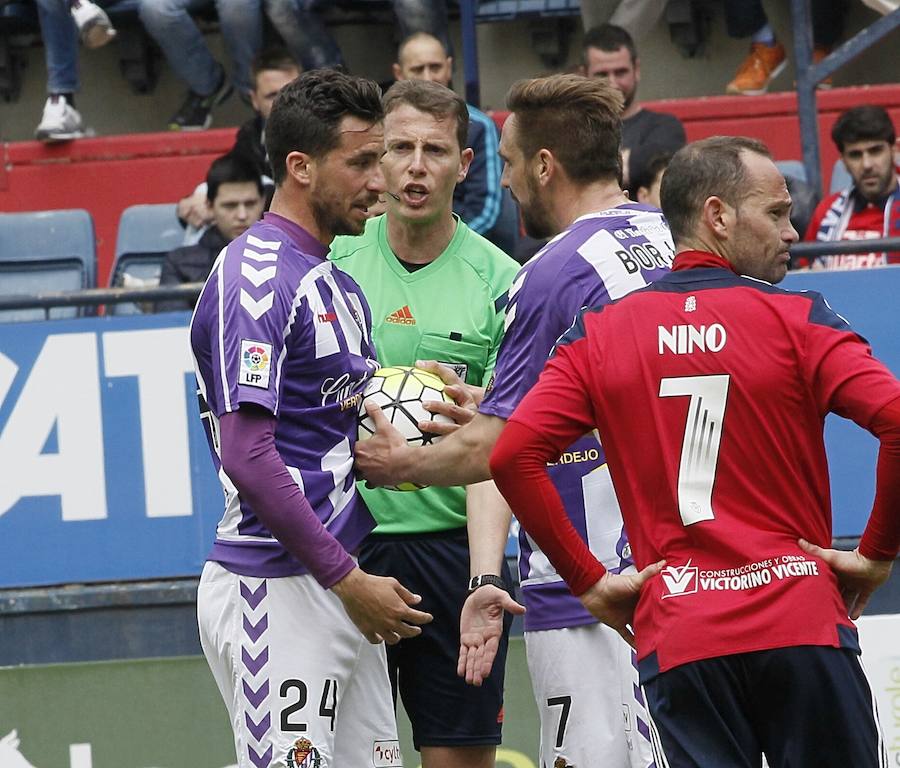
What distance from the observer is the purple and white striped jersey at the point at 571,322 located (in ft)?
13.2

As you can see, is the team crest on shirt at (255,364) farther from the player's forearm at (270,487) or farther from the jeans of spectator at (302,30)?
the jeans of spectator at (302,30)

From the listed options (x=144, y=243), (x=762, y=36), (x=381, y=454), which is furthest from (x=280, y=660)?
(x=762, y=36)

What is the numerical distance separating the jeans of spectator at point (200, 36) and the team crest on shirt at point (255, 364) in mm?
6403

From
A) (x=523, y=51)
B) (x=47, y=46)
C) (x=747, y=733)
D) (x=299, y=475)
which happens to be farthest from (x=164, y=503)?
(x=523, y=51)

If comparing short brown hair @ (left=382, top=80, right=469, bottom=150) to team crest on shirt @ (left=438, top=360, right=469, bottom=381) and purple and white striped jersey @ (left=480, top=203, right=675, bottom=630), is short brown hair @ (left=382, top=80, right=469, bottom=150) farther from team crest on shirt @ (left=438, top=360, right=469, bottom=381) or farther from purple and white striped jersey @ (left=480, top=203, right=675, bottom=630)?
purple and white striped jersey @ (left=480, top=203, right=675, bottom=630)

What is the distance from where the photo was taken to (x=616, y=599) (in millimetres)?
3488

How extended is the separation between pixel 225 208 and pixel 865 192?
3056mm

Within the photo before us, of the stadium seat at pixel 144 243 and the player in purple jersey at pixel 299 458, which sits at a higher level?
the stadium seat at pixel 144 243

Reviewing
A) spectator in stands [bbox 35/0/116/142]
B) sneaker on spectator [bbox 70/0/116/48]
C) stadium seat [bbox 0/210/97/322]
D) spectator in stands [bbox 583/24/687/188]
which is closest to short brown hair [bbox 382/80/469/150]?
spectator in stands [bbox 583/24/687/188]

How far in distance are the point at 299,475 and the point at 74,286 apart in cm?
454

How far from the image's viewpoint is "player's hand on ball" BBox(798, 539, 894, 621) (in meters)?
3.32

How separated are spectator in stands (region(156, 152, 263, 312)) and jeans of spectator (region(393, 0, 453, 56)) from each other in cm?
237

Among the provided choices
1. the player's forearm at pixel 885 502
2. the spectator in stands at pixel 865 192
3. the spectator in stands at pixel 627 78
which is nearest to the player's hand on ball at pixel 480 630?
the player's forearm at pixel 885 502

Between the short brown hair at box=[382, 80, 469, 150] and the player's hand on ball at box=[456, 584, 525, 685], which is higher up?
the short brown hair at box=[382, 80, 469, 150]
